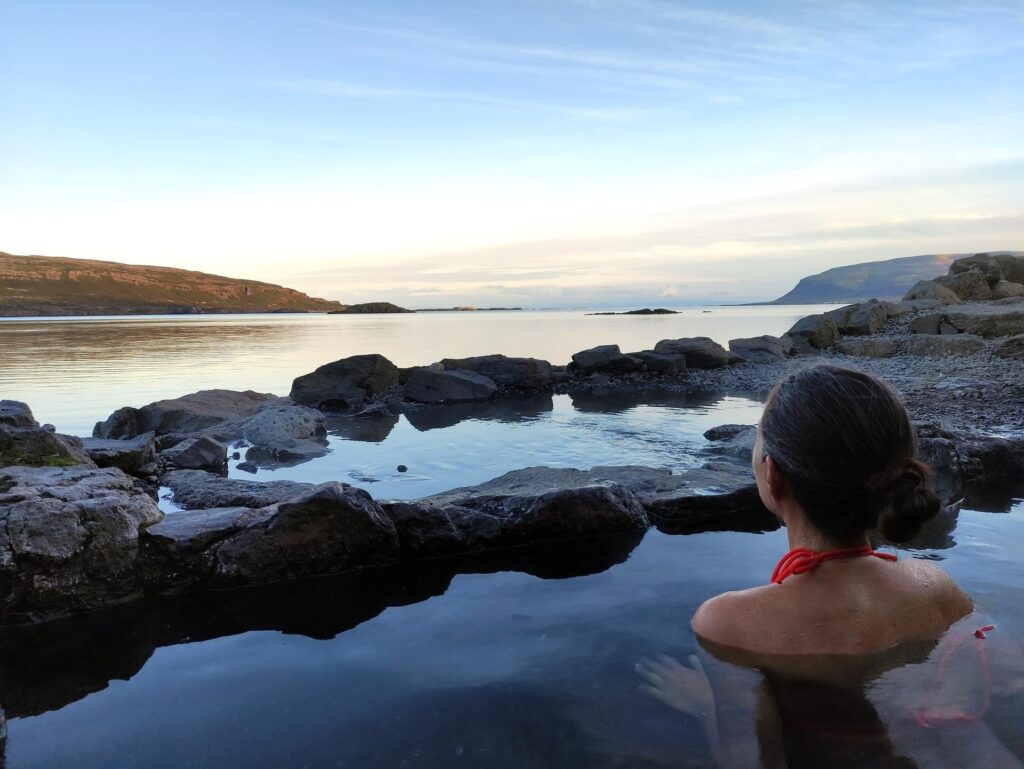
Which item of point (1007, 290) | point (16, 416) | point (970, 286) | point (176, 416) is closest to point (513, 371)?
point (176, 416)

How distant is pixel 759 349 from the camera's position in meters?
25.5

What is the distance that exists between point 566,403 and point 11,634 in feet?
47.0

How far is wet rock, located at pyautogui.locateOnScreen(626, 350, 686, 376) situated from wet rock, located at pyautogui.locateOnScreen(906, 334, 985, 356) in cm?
754

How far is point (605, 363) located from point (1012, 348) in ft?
36.2

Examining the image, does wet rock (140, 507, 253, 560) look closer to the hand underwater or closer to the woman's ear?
the hand underwater

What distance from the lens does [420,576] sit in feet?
18.7

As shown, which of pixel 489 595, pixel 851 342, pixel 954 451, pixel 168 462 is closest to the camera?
pixel 489 595

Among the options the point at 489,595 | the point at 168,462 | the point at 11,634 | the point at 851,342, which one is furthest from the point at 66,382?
the point at 851,342

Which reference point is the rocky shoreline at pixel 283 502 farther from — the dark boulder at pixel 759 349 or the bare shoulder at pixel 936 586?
the dark boulder at pixel 759 349

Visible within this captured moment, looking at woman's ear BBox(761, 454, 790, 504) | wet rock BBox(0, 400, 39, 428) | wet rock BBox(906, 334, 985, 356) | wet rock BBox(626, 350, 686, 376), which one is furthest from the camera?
wet rock BBox(626, 350, 686, 376)

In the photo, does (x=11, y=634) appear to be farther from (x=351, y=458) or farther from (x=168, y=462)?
(x=351, y=458)

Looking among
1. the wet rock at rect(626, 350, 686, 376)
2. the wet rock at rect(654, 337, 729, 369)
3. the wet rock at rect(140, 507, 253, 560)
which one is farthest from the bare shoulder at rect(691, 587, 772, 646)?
the wet rock at rect(654, 337, 729, 369)

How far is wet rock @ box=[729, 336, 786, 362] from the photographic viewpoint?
24.9 metres

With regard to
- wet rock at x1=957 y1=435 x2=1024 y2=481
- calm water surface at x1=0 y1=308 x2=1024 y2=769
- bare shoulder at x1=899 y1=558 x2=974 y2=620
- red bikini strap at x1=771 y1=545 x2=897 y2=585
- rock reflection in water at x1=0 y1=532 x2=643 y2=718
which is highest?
red bikini strap at x1=771 y1=545 x2=897 y2=585
